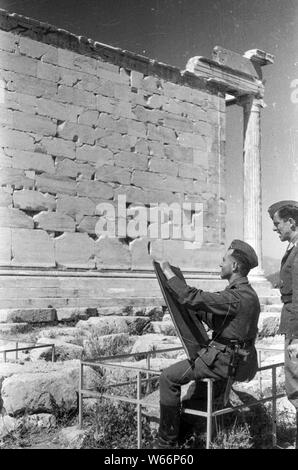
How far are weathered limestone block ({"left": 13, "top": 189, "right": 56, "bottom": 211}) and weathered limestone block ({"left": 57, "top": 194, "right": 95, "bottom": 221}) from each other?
0.17m

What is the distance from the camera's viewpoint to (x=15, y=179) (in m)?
10.9

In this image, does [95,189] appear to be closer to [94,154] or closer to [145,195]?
[94,154]

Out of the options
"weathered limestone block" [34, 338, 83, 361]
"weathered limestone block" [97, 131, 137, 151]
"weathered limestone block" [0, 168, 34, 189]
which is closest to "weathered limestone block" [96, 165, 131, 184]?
"weathered limestone block" [97, 131, 137, 151]

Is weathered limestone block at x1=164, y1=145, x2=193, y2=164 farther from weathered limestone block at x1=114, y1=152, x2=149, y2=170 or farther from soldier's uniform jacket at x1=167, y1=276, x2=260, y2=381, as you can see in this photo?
soldier's uniform jacket at x1=167, y1=276, x2=260, y2=381

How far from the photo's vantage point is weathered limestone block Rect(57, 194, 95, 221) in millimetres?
11547

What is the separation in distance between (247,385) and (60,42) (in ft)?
25.8

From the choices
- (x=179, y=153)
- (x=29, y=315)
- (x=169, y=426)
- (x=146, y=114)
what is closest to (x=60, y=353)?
(x=29, y=315)

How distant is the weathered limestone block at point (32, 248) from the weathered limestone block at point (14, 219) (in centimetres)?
11

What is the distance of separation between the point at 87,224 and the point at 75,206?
→ 16.6 inches

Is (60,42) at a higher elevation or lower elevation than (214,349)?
higher

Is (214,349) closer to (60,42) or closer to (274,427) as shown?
(274,427)

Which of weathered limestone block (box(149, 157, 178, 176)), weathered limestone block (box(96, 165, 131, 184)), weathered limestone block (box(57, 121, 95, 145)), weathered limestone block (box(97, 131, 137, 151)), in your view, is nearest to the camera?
weathered limestone block (box(57, 121, 95, 145))

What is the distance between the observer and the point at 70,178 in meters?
11.7

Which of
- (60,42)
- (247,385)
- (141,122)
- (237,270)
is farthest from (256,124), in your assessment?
(237,270)
